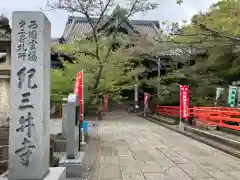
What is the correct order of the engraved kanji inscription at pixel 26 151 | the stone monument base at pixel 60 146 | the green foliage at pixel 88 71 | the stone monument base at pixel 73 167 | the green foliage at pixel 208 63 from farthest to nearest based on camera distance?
the green foliage at pixel 208 63
the green foliage at pixel 88 71
the stone monument base at pixel 60 146
the stone monument base at pixel 73 167
the engraved kanji inscription at pixel 26 151

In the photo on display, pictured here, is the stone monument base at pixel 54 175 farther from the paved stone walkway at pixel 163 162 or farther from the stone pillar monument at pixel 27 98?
the paved stone walkway at pixel 163 162

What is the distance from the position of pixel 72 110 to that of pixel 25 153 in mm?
3756

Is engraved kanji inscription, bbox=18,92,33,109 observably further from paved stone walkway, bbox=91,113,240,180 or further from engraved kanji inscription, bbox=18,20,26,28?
paved stone walkway, bbox=91,113,240,180

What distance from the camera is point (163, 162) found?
9008mm

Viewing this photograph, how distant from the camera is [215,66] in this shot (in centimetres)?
2144

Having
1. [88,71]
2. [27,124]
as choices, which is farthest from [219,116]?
[27,124]

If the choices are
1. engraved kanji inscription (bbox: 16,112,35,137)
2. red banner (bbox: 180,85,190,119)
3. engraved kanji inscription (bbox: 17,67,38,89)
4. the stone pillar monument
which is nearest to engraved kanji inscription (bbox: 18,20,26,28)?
the stone pillar monument

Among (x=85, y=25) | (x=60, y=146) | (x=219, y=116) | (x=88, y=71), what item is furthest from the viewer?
(x=85, y=25)

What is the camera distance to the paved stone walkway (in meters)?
7.53

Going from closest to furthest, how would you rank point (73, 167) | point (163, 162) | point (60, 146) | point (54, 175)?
point (54, 175) → point (73, 167) → point (163, 162) → point (60, 146)

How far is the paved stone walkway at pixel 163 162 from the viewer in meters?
7.53

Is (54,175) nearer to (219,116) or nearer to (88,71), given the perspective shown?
(88,71)

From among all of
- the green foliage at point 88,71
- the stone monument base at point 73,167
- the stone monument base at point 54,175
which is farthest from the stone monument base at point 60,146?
the stone monument base at point 54,175

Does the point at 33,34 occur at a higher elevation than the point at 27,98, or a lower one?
higher
